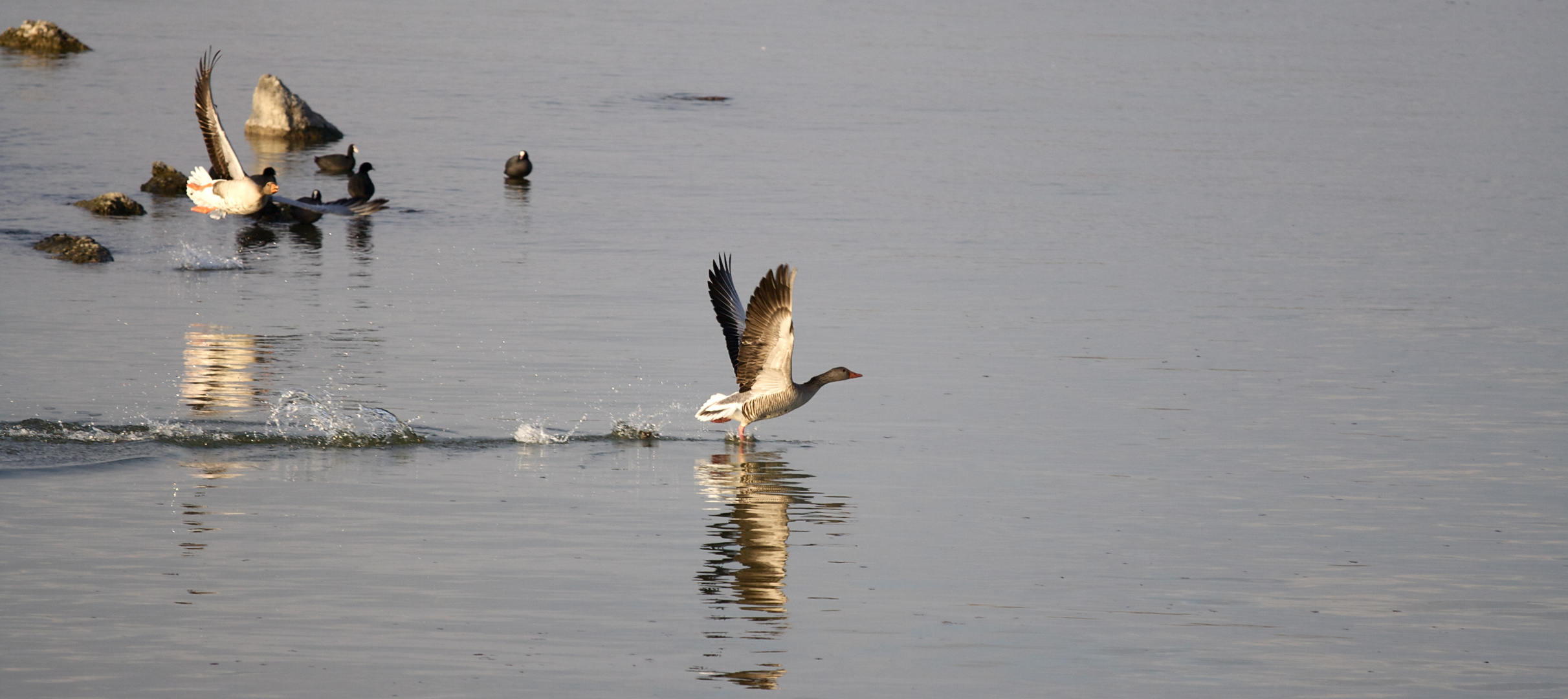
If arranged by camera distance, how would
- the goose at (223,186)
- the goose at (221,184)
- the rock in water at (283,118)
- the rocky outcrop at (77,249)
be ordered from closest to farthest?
the rocky outcrop at (77,249)
the goose at (221,184)
the goose at (223,186)
the rock in water at (283,118)

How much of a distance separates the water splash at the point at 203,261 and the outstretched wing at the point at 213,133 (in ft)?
3.33

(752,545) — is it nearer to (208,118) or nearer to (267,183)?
(208,118)

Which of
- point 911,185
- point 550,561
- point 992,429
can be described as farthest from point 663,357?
point 911,185

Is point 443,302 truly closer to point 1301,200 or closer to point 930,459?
point 930,459

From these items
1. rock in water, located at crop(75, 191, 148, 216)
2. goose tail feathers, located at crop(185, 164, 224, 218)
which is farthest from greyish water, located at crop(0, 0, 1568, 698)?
goose tail feathers, located at crop(185, 164, 224, 218)

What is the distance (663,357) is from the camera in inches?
595

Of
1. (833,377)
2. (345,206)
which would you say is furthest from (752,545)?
(345,206)

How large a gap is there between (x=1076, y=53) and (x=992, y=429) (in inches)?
1845

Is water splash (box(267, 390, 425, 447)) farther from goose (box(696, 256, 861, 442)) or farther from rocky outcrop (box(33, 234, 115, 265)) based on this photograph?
rocky outcrop (box(33, 234, 115, 265))

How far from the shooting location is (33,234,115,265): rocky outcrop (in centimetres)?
1922

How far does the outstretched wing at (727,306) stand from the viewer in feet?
40.4

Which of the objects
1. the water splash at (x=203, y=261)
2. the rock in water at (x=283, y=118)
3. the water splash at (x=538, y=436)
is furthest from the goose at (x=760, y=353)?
the rock in water at (x=283, y=118)

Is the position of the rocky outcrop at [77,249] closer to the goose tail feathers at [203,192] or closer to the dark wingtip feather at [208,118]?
the goose tail feathers at [203,192]

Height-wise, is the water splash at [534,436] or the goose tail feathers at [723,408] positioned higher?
the goose tail feathers at [723,408]
